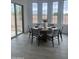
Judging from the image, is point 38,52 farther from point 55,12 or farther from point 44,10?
point 44,10

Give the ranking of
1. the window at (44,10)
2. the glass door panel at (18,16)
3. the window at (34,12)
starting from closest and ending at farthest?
1. the glass door panel at (18,16)
2. the window at (44,10)
3. the window at (34,12)

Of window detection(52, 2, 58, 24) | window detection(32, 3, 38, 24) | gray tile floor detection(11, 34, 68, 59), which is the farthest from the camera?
window detection(32, 3, 38, 24)

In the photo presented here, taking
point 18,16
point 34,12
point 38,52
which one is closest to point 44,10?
point 34,12

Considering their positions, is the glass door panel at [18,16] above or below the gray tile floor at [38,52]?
above

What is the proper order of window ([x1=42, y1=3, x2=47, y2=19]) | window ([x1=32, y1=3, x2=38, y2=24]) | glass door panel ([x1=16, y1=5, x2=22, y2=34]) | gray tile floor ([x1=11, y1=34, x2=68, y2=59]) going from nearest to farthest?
gray tile floor ([x1=11, y1=34, x2=68, y2=59]) → glass door panel ([x1=16, y1=5, x2=22, y2=34]) → window ([x1=42, y1=3, x2=47, y2=19]) → window ([x1=32, y1=3, x2=38, y2=24])

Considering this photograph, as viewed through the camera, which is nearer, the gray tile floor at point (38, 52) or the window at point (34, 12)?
the gray tile floor at point (38, 52)

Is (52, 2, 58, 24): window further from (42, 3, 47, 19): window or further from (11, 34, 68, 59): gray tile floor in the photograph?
(11, 34, 68, 59): gray tile floor

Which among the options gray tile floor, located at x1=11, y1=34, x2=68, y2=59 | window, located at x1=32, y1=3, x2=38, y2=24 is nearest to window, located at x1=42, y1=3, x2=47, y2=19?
window, located at x1=32, y1=3, x2=38, y2=24

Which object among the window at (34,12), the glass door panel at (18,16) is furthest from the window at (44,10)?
the glass door panel at (18,16)

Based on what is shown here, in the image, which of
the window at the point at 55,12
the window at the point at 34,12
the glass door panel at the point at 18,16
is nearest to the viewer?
the glass door panel at the point at 18,16

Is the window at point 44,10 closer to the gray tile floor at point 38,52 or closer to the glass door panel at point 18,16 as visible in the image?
the glass door panel at point 18,16
